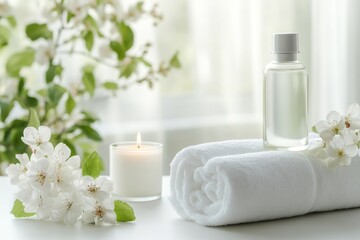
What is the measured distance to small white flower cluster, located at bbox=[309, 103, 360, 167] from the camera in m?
0.98

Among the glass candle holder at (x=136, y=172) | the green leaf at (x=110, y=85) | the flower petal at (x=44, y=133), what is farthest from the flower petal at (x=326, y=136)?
the green leaf at (x=110, y=85)

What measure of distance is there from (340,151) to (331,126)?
38mm

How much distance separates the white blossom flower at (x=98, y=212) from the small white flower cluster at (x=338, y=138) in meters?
0.28

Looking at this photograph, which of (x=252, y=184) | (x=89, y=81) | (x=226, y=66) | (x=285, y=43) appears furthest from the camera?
(x=226, y=66)

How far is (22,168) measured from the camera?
A: 955 millimetres

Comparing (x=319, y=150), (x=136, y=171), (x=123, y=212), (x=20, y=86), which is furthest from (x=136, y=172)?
(x=20, y=86)

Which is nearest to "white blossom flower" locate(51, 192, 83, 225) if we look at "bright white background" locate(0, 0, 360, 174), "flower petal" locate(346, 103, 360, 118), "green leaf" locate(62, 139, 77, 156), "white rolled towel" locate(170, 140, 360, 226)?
"white rolled towel" locate(170, 140, 360, 226)

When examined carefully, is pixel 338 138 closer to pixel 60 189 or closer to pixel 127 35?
pixel 60 189

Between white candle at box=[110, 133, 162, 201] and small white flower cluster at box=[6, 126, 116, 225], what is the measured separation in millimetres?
151

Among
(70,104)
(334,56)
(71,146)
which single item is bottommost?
(71,146)

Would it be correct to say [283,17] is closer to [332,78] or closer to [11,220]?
[332,78]

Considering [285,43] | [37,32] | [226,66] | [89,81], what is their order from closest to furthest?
[285,43] → [37,32] → [89,81] → [226,66]

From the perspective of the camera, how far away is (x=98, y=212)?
3.05 ft

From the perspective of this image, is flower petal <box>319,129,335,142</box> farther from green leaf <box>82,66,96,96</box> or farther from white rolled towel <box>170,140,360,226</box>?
green leaf <box>82,66,96,96</box>
